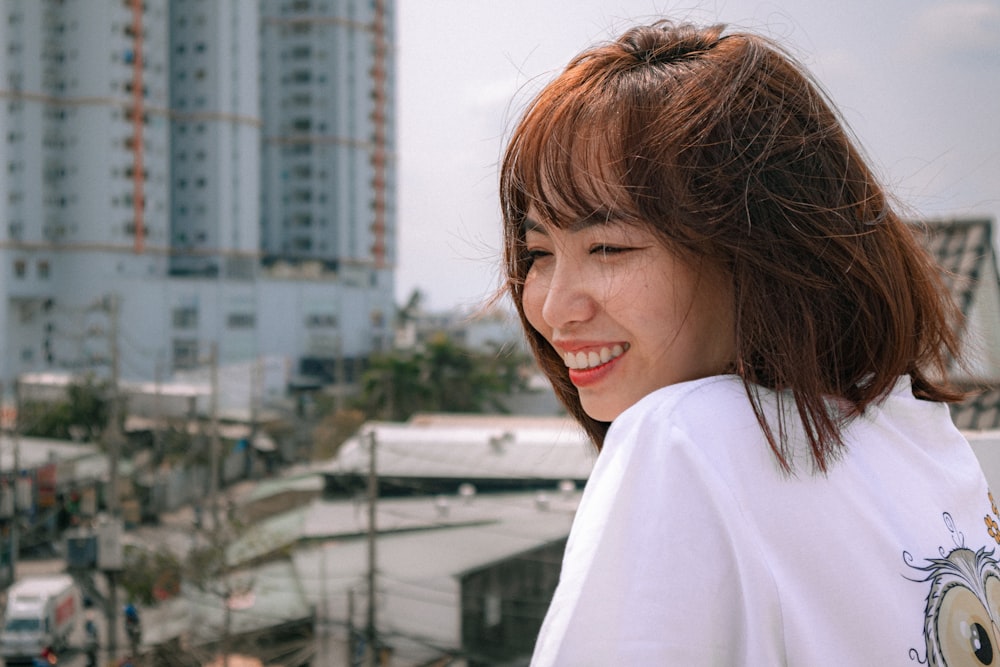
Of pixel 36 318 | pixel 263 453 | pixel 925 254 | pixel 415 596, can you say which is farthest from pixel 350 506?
pixel 36 318

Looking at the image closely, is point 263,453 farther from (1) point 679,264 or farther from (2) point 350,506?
(1) point 679,264

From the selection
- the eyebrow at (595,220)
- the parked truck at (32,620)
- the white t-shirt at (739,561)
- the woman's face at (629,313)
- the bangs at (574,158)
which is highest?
the bangs at (574,158)

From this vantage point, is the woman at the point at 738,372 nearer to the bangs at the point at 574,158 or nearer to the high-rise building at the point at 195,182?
the bangs at the point at 574,158

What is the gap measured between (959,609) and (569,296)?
0.89ft

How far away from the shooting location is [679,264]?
54cm

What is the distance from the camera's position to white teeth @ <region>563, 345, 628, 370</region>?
23.4 inches

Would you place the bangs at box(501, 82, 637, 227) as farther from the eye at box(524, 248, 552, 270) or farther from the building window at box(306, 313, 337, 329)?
the building window at box(306, 313, 337, 329)

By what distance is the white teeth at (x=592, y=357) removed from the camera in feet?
1.95

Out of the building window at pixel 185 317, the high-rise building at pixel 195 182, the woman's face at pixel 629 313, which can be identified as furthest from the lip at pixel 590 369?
the building window at pixel 185 317

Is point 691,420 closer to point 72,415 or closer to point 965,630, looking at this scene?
point 965,630

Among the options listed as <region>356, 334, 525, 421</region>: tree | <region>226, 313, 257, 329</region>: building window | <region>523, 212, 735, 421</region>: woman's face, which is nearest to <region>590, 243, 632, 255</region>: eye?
<region>523, 212, 735, 421</region>: woman's face

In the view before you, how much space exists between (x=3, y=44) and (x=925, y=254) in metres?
24.7

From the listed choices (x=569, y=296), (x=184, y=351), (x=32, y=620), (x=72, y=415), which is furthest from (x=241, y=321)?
(x=569, y=296)

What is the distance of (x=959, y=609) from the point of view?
0.50 m
